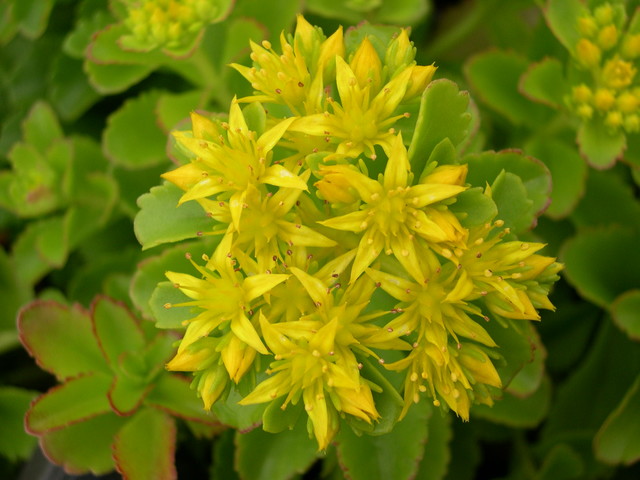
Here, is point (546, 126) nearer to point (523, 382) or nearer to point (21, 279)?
point (523, 382)

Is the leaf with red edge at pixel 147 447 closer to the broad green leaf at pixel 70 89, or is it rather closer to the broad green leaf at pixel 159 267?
the broad green leaf at pixel 159 267

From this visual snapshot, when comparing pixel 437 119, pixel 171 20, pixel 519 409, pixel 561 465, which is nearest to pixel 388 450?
pixel 519 409

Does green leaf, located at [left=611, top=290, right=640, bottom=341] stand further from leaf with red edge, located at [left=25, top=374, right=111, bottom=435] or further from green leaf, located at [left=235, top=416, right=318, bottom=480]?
leaf with red edge, located at [left=25, top=374, right=111, bottom=435]

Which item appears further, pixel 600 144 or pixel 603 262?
pixel 603 262

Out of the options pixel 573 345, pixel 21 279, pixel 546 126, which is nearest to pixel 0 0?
pixel 21 279

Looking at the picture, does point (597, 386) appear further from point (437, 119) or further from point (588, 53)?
point (437, 119)

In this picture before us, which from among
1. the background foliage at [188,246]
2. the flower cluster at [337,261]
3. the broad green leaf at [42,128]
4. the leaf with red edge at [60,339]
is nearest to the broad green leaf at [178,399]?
the background foliage at [188,246]
